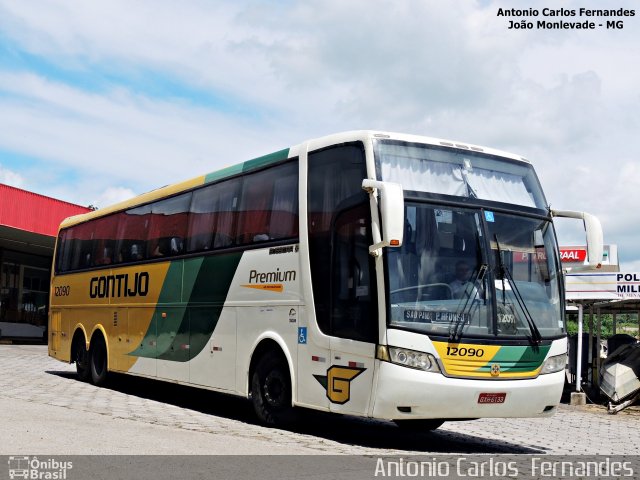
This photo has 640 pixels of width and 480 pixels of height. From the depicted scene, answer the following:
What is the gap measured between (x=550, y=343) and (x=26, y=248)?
123ft

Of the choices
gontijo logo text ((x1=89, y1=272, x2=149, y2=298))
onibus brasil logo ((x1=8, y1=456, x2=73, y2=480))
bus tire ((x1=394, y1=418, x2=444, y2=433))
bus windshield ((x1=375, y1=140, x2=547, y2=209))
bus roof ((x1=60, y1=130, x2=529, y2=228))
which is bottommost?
bus tire ((x1=394, y1=418, x2=444, y2=433))

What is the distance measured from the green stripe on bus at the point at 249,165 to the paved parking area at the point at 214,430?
350cm

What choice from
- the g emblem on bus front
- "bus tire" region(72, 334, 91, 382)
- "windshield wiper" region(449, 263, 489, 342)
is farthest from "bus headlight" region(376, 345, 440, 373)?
"bus tire" region(72, 334, 91, 382)

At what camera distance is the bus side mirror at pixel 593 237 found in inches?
410

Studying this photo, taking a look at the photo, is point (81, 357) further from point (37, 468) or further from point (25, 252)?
point (25, 252)

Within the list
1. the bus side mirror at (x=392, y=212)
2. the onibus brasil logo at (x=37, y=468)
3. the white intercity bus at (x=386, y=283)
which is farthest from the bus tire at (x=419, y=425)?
the onibus brasil logo at (x=37, y=468)

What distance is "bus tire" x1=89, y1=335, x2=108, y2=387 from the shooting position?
1733cm

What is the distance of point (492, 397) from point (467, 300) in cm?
109

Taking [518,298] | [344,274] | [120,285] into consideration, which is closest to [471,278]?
[518,298]

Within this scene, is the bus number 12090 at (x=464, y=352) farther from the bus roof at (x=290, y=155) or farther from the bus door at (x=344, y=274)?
the bus roof at (x=290, y=155)

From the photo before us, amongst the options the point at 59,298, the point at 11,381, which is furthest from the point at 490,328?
the point at 59,298

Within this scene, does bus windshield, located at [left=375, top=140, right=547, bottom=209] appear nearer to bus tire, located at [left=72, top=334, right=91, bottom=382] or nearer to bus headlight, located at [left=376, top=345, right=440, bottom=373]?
bus headlight, located at [left=376, top=345, right=440, bottom=373]

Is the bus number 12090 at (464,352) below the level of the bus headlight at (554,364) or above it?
above

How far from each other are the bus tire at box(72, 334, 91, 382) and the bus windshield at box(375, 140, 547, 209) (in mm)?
10423
